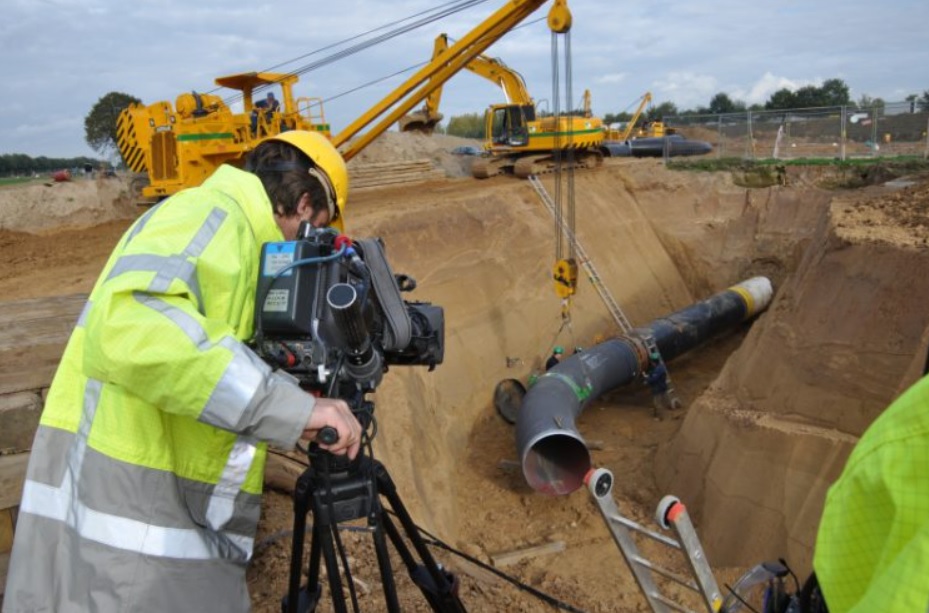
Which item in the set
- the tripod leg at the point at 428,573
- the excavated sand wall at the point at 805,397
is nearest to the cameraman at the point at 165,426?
the tripod leg at the point at 428,573

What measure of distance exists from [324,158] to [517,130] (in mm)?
15285

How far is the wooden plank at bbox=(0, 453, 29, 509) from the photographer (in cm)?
315

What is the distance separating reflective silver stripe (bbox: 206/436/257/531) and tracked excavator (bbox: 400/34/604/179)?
14.7 meters

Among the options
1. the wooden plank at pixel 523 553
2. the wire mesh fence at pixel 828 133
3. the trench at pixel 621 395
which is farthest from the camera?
the wire mesh fence at pixel 828 133

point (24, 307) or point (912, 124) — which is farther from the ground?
point (912, 124)

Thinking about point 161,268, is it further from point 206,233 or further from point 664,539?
point 664,539

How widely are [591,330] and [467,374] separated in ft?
11.2

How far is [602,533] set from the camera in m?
7.21

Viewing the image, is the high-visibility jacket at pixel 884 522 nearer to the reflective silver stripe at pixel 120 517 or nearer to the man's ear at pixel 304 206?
the reflective silver stripe at pixel 120 517

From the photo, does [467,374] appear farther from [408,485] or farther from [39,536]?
[39,536]

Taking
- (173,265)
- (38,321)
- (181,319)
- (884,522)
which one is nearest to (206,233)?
(173,265)

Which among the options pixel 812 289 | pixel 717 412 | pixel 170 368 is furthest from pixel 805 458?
pixel 170 368

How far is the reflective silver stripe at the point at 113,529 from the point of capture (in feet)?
6.66

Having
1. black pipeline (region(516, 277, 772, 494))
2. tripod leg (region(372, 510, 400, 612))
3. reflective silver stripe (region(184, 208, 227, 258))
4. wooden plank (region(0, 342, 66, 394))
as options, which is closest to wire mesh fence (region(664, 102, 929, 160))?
black pipeline (region(516, 277, 772, 494))
